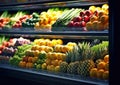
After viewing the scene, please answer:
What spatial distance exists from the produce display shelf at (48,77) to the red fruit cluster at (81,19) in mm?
670

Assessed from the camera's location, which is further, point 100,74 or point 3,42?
point 3,42

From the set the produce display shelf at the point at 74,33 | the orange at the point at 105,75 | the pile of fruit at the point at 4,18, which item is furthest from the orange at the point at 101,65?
the pile of fruit at the point at 4,18

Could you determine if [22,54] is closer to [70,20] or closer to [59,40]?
[59,40]

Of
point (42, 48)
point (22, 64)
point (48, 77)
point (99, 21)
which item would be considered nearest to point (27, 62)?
point (22, 64)

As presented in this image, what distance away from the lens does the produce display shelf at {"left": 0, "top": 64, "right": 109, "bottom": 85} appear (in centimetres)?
316

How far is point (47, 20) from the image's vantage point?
4191 millimetres

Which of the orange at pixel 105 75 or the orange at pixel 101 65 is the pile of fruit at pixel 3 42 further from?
the orange at pixel 105 75

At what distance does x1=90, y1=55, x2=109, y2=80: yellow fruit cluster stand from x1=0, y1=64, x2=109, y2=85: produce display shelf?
7cm

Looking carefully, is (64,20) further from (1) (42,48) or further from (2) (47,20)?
(1) (42,48)

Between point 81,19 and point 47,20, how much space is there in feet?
2.25

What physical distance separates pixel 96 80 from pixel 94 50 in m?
0.48
